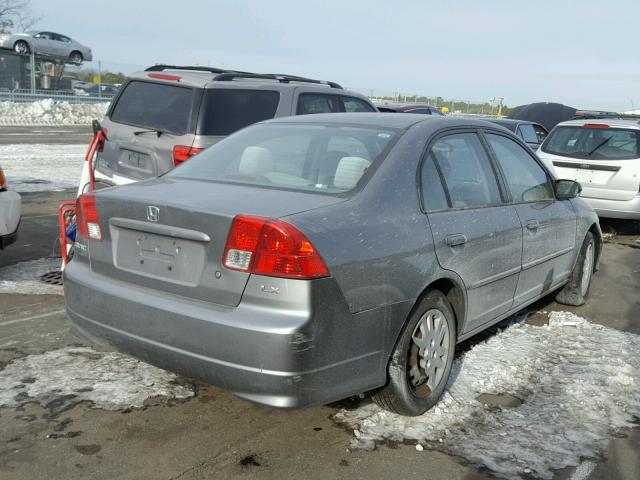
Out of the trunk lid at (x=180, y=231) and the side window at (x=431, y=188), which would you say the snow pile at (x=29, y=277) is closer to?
the trunk lid at (x=180, y=231)

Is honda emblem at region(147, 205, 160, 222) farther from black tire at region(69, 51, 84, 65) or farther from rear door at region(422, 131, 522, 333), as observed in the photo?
black tire at region(69, 51, 84, 65)

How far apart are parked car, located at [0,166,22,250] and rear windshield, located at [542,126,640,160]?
24.4 feet

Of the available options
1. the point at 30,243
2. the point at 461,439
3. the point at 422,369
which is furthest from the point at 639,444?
the point at 30,243

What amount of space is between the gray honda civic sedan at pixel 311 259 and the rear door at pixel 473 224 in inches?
0.5

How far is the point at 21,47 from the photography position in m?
33.3

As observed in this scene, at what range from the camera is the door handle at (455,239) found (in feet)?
12.6

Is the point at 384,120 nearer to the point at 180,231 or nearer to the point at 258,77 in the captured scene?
the point at 180,231

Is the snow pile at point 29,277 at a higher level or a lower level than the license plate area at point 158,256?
lower

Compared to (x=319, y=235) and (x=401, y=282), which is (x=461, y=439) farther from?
(x=319, y=235)

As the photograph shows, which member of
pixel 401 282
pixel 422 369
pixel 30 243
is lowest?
pixel 30 243

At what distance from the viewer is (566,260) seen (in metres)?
5.70

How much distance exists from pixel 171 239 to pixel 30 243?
485cm

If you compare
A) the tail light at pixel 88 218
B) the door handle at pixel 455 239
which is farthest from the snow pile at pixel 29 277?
the door handle at pixel 455 239

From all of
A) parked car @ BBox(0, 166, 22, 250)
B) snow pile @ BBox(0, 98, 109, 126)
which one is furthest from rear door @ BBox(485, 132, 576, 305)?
snow pile @ BBox(0, 98, 109, 126)
